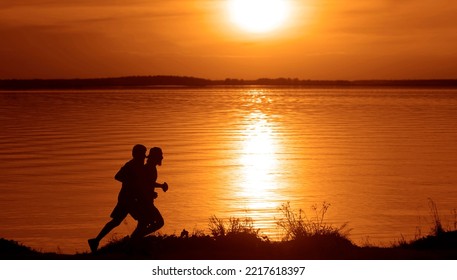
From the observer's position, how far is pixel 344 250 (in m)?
11.0

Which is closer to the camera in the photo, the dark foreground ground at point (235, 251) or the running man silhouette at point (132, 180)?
the running man silhouette at point (132, 180)

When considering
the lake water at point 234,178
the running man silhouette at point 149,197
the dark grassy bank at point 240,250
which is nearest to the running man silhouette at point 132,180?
the running man silhouette at point 149,197

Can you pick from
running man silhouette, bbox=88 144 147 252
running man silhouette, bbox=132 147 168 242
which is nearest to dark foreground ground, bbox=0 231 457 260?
running man silhouette, bbox=132 147 168 242

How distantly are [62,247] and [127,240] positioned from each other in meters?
4.01

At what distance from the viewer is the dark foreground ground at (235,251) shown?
10.5 meters

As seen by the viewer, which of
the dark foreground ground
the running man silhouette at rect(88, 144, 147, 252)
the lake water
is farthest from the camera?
the lake water

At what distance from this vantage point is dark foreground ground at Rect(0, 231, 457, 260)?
1052cm

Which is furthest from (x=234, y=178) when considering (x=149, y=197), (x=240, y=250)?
(x=149, y=197)

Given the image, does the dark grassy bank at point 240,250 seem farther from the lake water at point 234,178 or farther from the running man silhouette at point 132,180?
the lake water at point 234,178

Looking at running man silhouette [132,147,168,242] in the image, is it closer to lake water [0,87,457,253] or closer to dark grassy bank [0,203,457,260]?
dark grassy bank [0,203,457,260]

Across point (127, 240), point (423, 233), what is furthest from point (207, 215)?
point (127, 240)

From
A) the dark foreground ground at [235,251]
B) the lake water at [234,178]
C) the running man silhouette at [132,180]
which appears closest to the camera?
the running man silhouette at [132,180]

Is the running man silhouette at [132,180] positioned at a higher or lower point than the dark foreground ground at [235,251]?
higher
